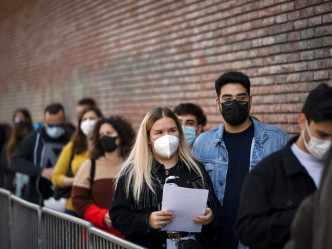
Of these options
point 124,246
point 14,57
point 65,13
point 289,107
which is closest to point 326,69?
point 289,107

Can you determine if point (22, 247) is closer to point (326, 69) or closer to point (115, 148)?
point (115, 148)

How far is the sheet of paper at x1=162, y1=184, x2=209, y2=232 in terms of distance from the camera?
325 cm

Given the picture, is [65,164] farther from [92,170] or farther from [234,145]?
[234,145]

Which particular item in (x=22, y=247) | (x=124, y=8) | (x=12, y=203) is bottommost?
(x=22, y=247)

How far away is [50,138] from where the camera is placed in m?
6.77

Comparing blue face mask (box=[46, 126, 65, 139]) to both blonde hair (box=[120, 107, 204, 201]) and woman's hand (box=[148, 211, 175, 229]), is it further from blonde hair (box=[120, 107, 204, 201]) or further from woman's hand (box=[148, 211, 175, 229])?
woman's hand (box=[148, 211, 175, 229])

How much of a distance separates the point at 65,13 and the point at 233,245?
29.8 feet

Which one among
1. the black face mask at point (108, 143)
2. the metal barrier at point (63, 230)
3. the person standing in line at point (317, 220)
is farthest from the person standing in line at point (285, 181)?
the black face mask at point (108, 143)

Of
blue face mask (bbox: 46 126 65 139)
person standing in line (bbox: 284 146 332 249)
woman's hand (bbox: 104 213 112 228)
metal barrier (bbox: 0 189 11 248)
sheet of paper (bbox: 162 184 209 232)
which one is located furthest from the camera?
blue face mask (bbox: 46 126 65 139)

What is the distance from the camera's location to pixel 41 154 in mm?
6664

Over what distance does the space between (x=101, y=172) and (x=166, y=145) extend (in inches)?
57.2

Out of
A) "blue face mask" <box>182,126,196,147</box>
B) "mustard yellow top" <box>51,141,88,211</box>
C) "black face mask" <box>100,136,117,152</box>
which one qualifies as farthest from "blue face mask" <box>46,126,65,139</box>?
"blue face mask" <box>182,126,196,147</box>

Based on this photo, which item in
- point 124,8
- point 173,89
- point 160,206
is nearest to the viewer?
point 160,206

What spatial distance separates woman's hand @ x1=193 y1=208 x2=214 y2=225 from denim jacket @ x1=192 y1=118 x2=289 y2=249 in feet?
0.89
